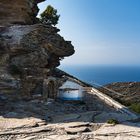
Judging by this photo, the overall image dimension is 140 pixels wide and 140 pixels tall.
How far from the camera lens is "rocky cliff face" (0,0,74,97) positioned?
25.3 meters

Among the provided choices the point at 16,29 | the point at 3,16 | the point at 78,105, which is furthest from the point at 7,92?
the point at 3,16

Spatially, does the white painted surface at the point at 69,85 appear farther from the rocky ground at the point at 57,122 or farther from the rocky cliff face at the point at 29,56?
the rocky ground at the point at 57,122

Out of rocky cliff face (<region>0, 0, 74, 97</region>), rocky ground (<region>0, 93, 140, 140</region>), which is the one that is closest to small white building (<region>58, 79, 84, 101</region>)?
rocky cliff face (<region>0, 0, 74, 97</region>)

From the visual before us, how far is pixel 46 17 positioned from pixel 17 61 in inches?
576

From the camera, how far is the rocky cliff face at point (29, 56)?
83.1 ft

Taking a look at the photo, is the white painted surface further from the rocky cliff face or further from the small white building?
the rocky cliff face

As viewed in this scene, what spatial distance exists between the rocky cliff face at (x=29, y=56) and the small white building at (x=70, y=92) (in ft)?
1.60

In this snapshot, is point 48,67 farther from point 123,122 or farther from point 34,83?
point 123,122

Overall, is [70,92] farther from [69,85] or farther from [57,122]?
[57,122]

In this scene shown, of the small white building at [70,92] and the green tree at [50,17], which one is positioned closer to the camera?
the small white building at [70,92]

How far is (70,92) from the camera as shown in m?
24.9

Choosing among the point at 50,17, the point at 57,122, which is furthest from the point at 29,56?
the point at 50,17

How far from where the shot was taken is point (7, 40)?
91.2ft

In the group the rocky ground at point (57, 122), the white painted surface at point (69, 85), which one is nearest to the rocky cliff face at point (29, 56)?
the white painted surface at point (69, 85)
